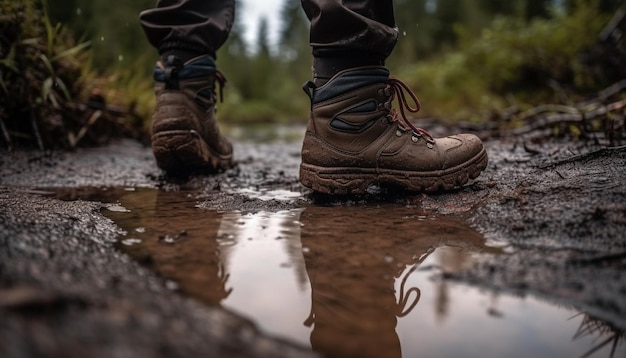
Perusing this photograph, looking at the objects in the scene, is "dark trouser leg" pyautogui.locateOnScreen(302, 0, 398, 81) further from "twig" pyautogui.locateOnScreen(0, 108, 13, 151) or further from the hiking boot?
"twig" pyautogui.locateOnScreen(0, 108, 13, 151)

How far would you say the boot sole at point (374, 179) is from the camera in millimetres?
1672

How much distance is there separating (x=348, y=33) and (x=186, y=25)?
857mm

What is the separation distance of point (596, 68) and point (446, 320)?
215 inches

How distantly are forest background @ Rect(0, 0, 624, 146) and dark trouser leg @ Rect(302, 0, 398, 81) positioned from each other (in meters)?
1.35

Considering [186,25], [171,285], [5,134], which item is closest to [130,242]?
[171,285]

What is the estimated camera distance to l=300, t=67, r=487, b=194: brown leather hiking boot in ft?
5.48

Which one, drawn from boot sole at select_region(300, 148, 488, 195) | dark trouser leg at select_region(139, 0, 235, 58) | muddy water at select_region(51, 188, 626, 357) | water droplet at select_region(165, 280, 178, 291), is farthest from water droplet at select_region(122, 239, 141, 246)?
dark trouser leg at select_region(139, 0, 235, 58)

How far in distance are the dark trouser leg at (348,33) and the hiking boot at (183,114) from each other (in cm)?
67

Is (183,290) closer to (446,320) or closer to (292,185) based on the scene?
(446,320)

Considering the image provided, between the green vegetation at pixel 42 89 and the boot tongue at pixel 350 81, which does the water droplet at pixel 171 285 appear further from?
the green vegetation at pixel 42 89

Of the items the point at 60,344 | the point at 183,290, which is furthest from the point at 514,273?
the point at 60,344

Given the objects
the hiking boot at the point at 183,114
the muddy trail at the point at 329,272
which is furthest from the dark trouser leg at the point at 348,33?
the hiking boot at the point at 183,114

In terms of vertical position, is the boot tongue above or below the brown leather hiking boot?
above

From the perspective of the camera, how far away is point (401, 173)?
1682 millimetres
